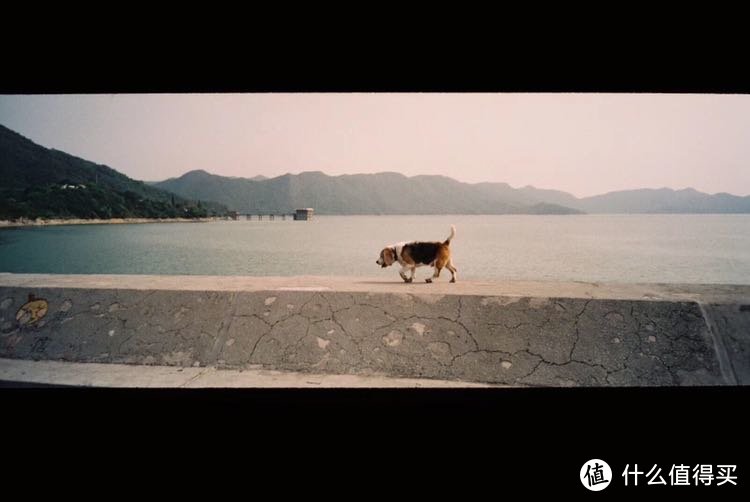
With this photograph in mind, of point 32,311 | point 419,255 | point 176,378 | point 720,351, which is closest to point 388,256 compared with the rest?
point 419,255

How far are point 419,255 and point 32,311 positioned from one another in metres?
4.51

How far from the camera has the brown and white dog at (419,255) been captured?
521 cm

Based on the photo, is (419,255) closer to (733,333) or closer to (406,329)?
(406,329)

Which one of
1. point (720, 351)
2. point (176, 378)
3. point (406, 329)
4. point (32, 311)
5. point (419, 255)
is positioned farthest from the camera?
point (419, 255)

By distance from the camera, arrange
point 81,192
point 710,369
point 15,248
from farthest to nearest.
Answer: point 81,192 < point 15,248 < point 710,369

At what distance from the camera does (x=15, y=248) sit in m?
36.5

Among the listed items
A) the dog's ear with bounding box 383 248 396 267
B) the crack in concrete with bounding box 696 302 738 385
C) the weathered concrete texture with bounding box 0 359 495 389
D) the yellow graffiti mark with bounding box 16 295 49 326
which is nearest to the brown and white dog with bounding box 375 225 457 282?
the dog's ear with bounding box 383 248 396 267

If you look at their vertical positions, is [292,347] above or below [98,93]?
below

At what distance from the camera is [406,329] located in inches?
165
